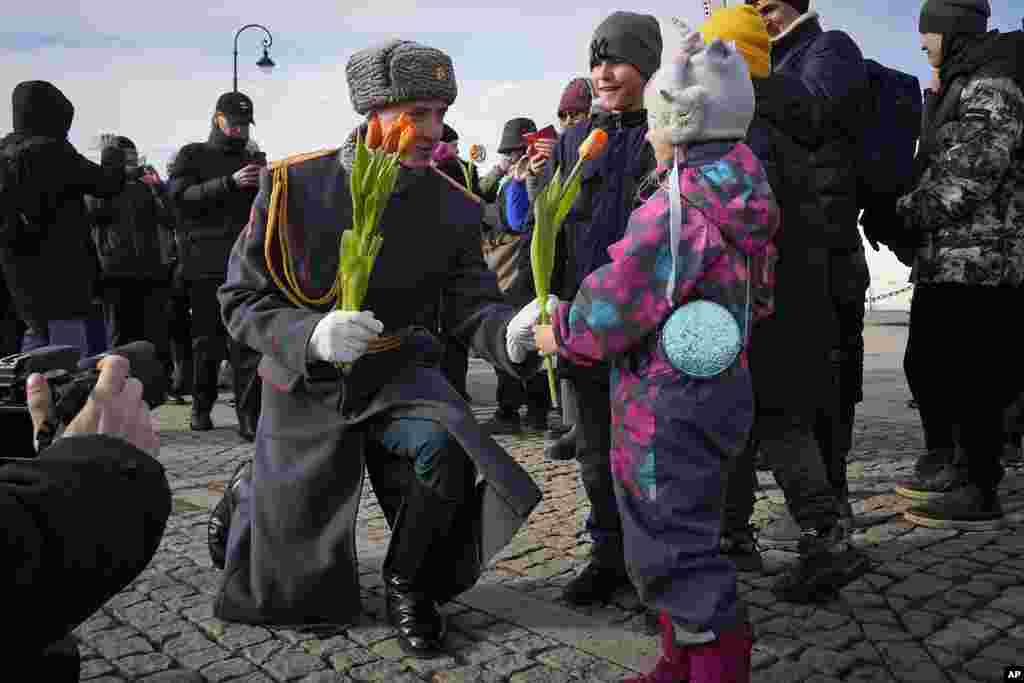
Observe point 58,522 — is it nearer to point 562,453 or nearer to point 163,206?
point 562,453

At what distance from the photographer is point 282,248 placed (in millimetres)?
3158

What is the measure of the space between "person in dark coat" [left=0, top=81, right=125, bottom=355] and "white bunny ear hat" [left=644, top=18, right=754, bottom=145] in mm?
4227

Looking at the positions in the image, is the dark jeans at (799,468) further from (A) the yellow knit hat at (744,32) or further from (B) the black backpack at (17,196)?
(B) the black backpack at (17,196)

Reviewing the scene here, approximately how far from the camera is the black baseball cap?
6.69 meters

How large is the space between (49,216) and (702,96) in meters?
4.48

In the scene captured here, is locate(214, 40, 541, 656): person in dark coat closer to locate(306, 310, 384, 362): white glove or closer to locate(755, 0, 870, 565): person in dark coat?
locate(306, 310, 384, 362): white glove

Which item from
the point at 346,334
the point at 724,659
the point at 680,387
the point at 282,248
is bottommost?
the point at 724,659

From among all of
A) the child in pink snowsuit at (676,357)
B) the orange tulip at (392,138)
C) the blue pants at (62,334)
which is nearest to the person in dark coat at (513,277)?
the blue pants at (62,334)

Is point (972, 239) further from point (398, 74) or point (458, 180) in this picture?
point (458, 180)

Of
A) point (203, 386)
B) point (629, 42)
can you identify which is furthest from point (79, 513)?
point (203, 386)

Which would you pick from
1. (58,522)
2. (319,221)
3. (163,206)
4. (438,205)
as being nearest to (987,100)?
(438,205)

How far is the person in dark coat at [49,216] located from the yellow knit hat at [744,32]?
3.92 m

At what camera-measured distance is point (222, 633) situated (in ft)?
10.4

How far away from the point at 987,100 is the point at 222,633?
12.0ft
